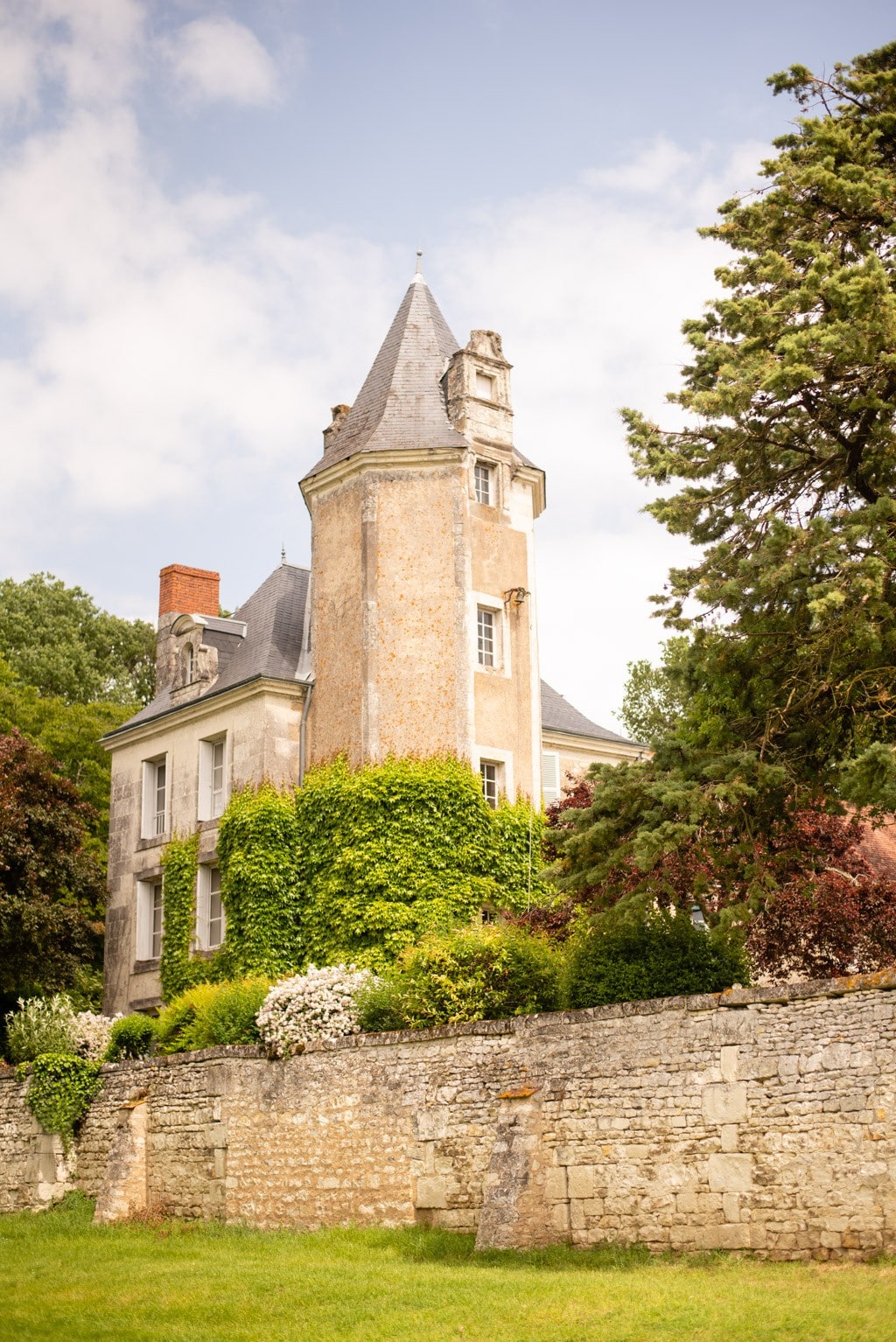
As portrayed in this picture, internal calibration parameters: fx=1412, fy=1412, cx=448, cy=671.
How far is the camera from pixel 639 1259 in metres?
12.2

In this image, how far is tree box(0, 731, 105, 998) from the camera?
82.8 feet

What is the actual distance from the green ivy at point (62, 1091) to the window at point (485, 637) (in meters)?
8.95

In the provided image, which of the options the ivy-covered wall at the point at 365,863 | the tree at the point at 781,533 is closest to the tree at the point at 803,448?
the tree at the point at 781,533

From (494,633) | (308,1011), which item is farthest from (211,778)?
(308,1011)

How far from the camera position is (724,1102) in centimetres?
1223

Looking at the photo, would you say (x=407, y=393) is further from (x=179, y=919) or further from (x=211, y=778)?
(x=179, y=919)

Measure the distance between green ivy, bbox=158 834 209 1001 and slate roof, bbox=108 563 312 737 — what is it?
283 centimetres

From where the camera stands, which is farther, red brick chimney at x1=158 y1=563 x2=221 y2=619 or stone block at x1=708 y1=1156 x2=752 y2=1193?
red brick chimney at x1=158 y1=563 x2=221 y2=619

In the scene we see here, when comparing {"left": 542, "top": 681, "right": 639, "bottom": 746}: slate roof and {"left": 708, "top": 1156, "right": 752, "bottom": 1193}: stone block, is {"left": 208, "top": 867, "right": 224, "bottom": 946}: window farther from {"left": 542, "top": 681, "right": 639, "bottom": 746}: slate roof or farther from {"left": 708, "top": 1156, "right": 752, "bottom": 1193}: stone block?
{"left": 708, "top": 1156, "right": 752, "bottom": 1193}: stone block

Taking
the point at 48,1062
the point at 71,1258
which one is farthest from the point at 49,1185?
the point at 71,1258

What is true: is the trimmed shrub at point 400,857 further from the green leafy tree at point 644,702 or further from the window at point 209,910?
the green leafy tree at point 644,702

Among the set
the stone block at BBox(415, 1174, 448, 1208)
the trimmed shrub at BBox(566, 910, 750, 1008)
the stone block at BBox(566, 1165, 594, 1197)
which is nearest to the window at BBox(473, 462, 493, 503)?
the trimmed shrub at BBox(566, 910, 750, 1008)

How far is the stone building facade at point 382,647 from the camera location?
2327cm

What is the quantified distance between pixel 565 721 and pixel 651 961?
580 inches
